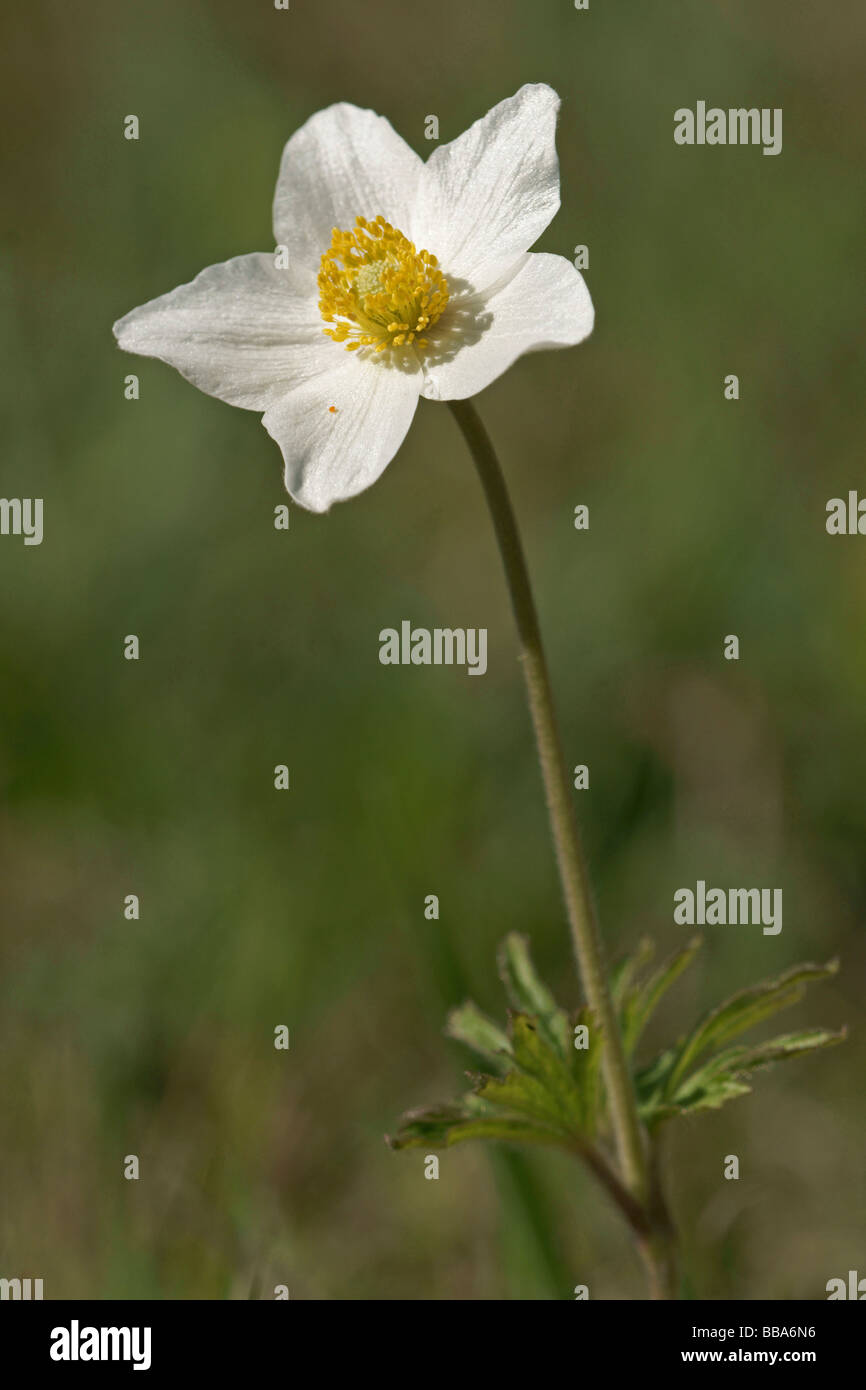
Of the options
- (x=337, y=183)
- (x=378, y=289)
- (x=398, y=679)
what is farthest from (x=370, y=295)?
(x=398, y=679)

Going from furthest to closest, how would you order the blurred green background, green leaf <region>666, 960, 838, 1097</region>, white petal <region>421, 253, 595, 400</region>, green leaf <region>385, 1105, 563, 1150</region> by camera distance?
the blurred green background
green leaf <region>666, 960, 838, 1097</region>
green leaf <region>385, 1105, 563, 1150</region>
white petal <region>421, 253, 595, 400</region>

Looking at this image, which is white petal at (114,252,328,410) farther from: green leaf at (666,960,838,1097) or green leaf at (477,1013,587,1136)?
green leaf at (666,960,838,1097)

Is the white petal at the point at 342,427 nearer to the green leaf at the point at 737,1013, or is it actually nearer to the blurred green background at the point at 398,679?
the green leaf at the point at 737,1013

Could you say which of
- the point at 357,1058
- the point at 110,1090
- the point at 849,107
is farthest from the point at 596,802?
the point at 849,107

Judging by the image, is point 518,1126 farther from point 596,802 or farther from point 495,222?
point 596,802

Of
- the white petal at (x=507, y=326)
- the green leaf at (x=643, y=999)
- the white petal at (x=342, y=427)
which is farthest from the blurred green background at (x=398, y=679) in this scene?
the white petal at (x=507, y=326)

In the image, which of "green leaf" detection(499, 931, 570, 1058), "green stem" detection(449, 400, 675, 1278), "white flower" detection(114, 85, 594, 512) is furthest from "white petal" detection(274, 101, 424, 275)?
"green leaf" detection(499, 931, 570, 1058)
